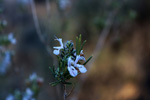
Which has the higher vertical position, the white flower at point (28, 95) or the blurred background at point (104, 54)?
the blurred background at point (104, 54)

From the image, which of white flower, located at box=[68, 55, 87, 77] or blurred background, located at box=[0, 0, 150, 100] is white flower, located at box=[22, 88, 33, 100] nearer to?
white flower, located at box=[68, 55, 87, 77]

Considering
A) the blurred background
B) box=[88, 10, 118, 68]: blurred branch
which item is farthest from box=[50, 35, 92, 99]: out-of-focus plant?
the blurred background

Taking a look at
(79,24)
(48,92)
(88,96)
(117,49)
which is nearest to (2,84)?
(48,92)

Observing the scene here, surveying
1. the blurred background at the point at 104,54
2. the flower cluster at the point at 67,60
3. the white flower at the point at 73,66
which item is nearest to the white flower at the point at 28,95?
the flower cluster at the point at 67,60

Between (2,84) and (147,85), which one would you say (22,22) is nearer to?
(2,84)

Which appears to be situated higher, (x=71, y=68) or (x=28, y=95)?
(x=28, y=95)

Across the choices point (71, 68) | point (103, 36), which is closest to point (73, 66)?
point (71, 68)

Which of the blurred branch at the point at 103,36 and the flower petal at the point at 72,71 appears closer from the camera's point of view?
the flower petal at the point at 72,71

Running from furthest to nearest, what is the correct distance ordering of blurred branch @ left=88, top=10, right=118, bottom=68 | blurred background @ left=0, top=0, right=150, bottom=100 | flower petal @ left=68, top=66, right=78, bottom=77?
blurred background @ left=0, top=0, right=150, bottom=100 → blurred branch @ left=88, top=10, right=118, bottom=68 → flower petal @ left=68, top=66, right=78, bottom=77

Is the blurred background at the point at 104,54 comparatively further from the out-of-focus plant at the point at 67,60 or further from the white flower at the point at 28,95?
the out-of-focus plant at the point at 67,60

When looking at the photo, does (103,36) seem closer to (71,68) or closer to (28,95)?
(28,95)

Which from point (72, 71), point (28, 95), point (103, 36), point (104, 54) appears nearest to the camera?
point (72, 71)
